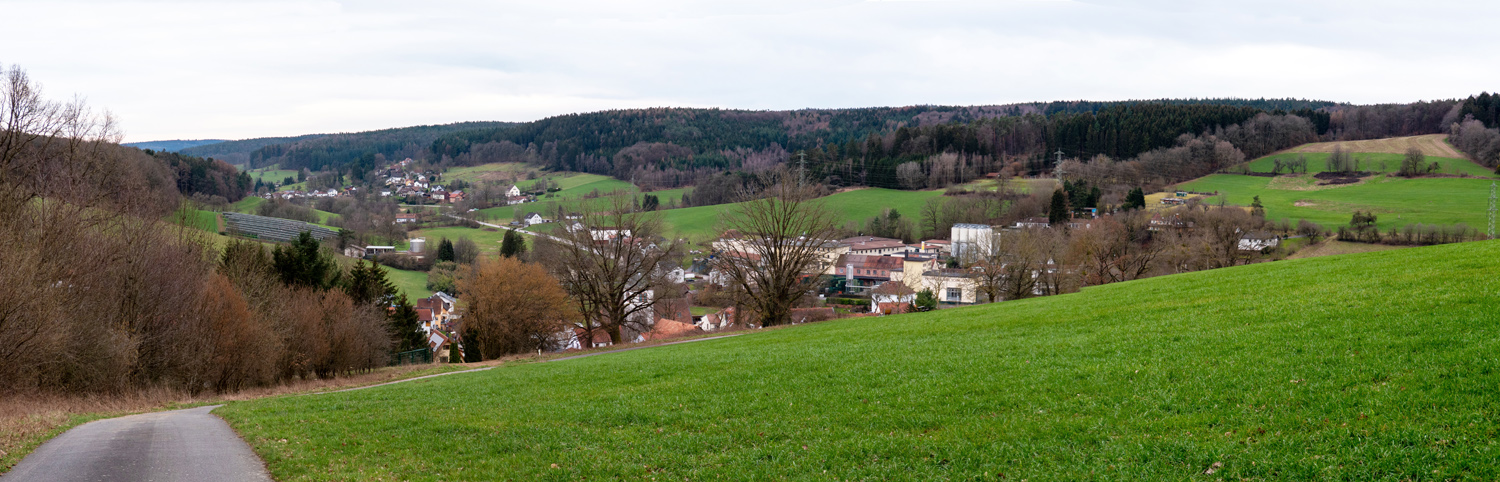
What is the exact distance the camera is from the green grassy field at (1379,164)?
94.9 meters

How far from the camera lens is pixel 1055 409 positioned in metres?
10.2

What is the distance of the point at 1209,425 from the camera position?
862 centimetres

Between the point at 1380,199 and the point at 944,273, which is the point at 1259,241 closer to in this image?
the point at 944,273

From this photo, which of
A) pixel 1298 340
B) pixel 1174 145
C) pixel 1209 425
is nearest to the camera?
pixel 1209 425

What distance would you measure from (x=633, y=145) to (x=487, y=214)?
46749 millimetres

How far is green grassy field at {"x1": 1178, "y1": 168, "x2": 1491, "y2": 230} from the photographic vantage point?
245ft

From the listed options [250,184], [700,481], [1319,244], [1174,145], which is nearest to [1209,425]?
[700,481]

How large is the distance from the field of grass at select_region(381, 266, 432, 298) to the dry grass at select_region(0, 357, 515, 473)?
47888 millimetres

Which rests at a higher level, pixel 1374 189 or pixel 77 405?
pixel 77 405

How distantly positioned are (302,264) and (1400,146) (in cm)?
13412

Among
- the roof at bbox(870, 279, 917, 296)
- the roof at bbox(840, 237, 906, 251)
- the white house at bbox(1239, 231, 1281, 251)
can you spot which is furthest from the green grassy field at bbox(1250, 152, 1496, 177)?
the roof at bbox(870, 279, 917, 296)

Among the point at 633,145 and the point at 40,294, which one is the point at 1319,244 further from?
the point at 633,145

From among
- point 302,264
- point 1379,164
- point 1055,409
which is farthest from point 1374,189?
point 302,264

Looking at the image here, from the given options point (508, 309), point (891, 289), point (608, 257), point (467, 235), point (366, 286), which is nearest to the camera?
point (608, 257)
